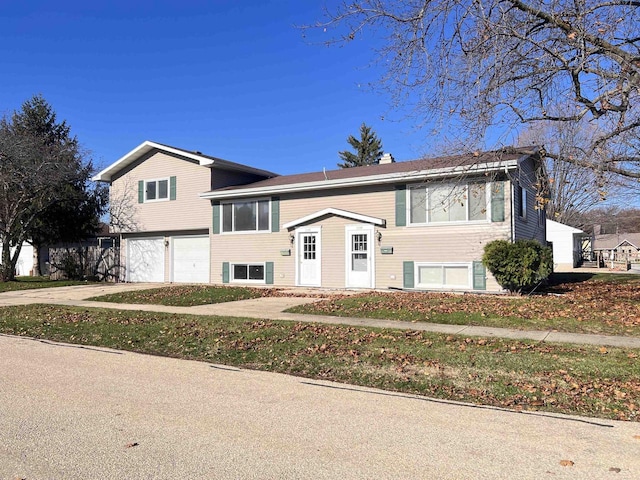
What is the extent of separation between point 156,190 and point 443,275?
13.9 m

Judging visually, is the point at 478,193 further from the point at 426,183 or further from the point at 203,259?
the point at 203,259

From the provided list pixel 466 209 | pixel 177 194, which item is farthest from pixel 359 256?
pixel 177 194

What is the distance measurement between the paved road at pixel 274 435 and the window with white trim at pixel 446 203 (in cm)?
1098

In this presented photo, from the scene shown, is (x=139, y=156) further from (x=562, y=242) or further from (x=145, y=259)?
(x=562, y=242)

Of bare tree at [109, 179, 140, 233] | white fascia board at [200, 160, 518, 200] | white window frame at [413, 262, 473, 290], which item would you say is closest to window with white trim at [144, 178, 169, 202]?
bare tree at [109, 179, 140, 233]

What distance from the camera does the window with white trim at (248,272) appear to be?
20.0 metres

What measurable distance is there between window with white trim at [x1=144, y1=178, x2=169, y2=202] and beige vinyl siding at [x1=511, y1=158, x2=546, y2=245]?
590 inches

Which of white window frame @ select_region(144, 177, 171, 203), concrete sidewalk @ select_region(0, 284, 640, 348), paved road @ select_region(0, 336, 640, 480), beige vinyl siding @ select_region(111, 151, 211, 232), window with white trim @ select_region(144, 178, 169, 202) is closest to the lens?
paved road @ select_region(0, 336, 640, 480)

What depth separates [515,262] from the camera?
14.2 metres

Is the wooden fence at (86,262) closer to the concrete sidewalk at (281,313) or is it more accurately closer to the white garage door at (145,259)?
the white garage door at (145,259)

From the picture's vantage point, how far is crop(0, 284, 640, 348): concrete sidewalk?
329 inches

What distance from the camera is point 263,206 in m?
20.2

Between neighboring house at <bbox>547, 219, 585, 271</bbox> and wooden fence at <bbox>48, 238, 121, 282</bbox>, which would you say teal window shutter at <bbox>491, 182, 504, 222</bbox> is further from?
neighboring house at <bbox>547, 219, 585, 271</bbox>

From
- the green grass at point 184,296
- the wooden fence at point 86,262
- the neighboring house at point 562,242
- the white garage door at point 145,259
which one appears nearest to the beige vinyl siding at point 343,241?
the green grass at point 184,296
